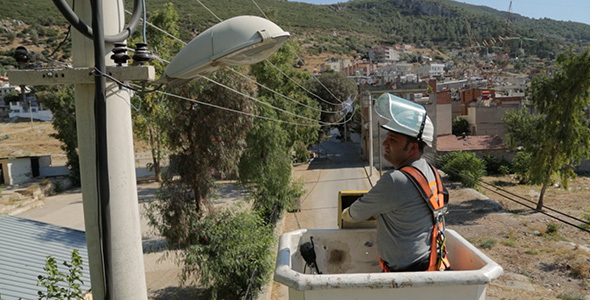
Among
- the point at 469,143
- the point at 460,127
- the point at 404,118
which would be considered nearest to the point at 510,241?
the point at 404,118

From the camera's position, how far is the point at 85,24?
9.64ft

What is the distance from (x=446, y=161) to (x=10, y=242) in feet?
88.7

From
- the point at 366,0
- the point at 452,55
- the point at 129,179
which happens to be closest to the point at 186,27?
the point at 129,179

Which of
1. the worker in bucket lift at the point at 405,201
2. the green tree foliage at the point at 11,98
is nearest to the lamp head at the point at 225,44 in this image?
the worker in bucket lift at the point at 405,201

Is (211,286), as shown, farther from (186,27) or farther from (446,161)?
(186,27)

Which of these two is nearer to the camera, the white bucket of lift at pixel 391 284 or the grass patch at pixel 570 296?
the white bucket of lift at pixel 391 284

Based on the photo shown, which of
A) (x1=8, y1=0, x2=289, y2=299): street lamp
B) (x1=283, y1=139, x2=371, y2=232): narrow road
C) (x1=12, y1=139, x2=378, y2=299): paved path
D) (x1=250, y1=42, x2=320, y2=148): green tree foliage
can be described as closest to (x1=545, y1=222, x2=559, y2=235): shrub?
(x1=12, y1=139, x2=378, y2=299): paved path

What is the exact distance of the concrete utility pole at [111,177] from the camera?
121 inches

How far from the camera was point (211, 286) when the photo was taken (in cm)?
940

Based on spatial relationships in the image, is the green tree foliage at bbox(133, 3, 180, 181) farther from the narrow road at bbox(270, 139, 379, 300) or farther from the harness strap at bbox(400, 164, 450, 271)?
the harness strap at bbox(400, 164, 450, 271)

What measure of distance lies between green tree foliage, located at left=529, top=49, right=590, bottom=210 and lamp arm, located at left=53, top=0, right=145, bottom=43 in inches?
874

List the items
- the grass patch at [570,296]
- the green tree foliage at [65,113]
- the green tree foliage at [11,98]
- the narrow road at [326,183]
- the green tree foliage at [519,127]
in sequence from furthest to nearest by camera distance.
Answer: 1. the green tree foliage at [11,98]
2. the green tree foliage at [519,127]
3. the green tree foliage at [65,113]
4. the narrow road at [326,183]
5. the grass patch at [570,296]

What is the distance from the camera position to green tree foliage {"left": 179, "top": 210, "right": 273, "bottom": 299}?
29.7ft

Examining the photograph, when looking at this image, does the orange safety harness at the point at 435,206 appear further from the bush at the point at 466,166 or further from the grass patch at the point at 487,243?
the bush at the point at 466,166
